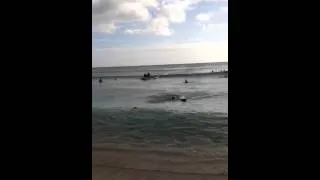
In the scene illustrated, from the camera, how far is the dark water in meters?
10.5

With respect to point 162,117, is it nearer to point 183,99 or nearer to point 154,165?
point 183,99

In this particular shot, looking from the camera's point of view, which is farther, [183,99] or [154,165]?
[183,99]

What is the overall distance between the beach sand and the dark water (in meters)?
1.25

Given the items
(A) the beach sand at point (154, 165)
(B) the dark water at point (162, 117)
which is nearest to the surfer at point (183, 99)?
(B) the dark water at point (162, 117)

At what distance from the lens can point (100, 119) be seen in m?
13.9

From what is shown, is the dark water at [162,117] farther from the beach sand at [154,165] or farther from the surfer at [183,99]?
the beach sand at [154,165]

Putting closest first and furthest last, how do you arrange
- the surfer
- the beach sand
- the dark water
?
the beach sand < the dark water < the surfer

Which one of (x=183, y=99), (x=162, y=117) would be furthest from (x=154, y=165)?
(x=183, y=99)

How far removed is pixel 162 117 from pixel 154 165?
22.2 feet

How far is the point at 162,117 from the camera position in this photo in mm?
13992

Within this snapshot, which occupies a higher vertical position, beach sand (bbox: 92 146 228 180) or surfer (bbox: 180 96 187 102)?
surfer (bbox: 180 96 187 102)

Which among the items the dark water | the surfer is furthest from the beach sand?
the surfer

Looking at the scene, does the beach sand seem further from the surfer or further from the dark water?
A: the surfer

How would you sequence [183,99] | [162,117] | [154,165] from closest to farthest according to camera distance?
[154,165]
[162,117]
[183,99]
